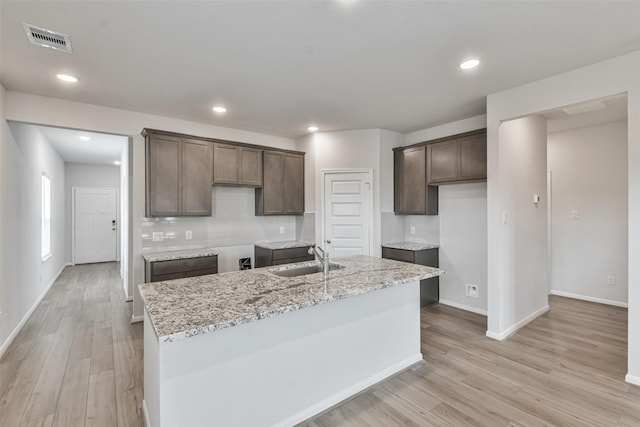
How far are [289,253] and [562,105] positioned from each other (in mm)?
3602

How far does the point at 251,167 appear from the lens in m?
4.56

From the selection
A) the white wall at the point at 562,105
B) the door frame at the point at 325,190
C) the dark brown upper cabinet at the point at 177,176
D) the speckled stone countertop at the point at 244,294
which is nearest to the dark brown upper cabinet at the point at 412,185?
the door frame at the point at 325,190

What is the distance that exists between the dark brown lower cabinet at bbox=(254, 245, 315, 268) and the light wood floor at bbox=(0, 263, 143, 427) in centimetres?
175

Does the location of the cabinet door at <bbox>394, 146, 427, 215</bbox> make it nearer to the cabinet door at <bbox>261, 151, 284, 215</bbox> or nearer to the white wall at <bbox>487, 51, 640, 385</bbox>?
the white wall at <bbox>487, 51, 640, 385</bbox>

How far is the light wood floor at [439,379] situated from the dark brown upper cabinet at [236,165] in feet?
7.23

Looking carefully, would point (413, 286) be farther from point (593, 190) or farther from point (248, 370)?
point (593, 190)

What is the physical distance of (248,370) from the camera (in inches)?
72.7

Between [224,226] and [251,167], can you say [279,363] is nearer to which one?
[224,226]

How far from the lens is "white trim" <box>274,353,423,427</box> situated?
2.05 m

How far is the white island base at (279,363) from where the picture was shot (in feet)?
5.37

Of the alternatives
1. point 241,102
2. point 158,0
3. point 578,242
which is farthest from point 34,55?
point 578,242

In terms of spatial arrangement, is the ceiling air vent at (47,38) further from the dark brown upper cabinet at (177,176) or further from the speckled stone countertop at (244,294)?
the speckled stone countertop at (244,294)

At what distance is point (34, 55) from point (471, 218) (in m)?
4.97

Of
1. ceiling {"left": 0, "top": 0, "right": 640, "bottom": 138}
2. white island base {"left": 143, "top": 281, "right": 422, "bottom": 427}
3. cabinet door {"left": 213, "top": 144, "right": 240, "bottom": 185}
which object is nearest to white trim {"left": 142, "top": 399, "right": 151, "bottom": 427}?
white island base {"left": 143, "top": 281, "right": 422, "bottom": 427}
